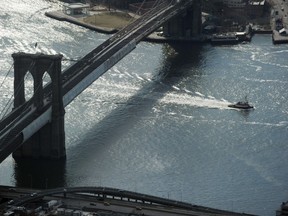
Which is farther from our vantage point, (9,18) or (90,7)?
(90,7)

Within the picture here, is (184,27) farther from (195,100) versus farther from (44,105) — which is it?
(44,105)

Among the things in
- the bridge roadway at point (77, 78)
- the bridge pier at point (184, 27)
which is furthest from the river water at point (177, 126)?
the bridge pier at point (184, 27)

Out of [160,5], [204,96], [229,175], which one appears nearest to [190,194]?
[229,175]

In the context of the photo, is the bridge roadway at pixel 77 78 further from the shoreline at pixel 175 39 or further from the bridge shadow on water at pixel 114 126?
the shoreline at pixel 175 39

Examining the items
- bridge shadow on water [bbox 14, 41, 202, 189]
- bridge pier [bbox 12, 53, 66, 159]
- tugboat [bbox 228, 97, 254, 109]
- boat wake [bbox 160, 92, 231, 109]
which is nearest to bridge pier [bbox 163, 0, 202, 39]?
bridge shadow on water [bbox 14, 41, 202, 189]

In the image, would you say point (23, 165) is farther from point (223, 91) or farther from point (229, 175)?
point (223, 91)

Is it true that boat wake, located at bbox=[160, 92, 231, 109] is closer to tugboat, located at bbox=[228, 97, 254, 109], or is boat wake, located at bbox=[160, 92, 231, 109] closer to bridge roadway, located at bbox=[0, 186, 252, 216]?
tugboat, located at bbox=[228, 97, 254, 109]
